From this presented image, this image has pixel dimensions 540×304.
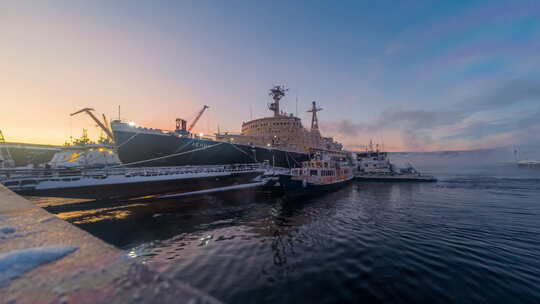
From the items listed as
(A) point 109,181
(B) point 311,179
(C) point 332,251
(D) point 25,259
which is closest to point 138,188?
(A) point 109,181

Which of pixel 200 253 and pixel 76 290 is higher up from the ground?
pixel 76 290

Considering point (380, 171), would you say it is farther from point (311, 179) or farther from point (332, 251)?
point (332, 251)

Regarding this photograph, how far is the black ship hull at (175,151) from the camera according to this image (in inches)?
791

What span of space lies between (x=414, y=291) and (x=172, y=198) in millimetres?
18816

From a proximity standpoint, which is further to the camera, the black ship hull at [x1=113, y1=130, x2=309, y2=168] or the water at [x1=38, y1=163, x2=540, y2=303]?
the black ship hull at [x1=113, y1=130, x2=309, y2=168]

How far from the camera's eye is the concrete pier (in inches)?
58.0

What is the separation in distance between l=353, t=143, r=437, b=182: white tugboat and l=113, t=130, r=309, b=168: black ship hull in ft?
98.2

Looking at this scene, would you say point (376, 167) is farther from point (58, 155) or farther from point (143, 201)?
point (58, 155)

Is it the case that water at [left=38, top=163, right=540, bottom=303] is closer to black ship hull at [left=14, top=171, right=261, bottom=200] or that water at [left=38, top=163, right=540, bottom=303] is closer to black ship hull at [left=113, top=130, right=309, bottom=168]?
black ship hull at [left=14, top=171, right=261, bottom=200]

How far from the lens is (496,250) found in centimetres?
829

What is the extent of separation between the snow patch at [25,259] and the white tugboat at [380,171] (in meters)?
48.3

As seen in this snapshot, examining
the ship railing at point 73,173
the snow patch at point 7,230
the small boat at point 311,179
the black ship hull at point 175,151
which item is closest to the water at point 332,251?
the ship railing at point 73,173

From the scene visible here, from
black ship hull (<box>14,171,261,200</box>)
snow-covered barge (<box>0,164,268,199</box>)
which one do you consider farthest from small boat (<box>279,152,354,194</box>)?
snow-covered barge (<box>0,164,268,199</box>)

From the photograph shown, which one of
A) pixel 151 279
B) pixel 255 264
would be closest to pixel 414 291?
pixel 255 264
